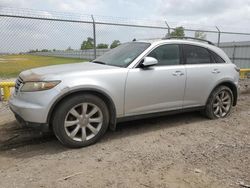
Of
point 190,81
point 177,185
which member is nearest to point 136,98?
point 190,81

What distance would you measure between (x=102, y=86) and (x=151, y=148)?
122cm

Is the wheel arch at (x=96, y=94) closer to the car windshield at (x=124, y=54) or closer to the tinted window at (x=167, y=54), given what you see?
the car windshield at (x=124, y=54)

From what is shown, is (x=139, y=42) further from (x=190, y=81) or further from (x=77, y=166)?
(x=77, y=166)

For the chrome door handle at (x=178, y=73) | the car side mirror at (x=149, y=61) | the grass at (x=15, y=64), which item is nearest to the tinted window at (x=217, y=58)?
the chrome door handle at (x=178, y=73)

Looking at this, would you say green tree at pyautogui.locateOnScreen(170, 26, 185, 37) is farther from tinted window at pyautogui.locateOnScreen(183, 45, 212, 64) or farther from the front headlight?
the front headlight

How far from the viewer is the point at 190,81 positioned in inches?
208

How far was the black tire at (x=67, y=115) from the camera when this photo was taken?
4020 mm

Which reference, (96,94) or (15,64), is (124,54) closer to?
(96,94)

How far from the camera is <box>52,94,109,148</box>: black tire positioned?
4.02 m

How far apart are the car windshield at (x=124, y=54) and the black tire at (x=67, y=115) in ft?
2.89

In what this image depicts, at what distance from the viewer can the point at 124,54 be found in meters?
5.16

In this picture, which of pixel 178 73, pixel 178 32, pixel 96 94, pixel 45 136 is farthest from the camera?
pixel 178 32

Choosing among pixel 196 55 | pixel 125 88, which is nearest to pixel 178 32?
pixel 196 55

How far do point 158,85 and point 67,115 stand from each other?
1.68 meters
